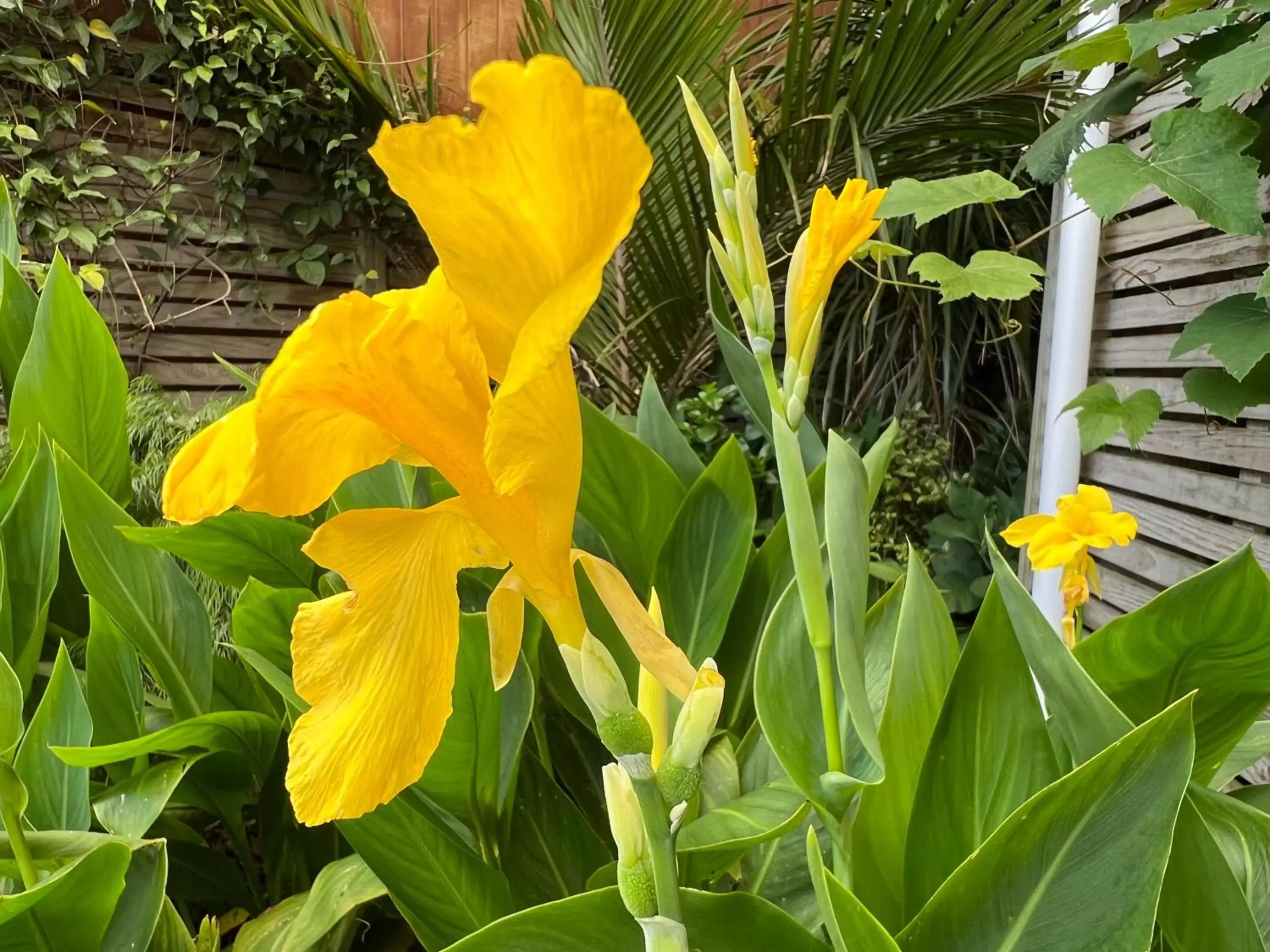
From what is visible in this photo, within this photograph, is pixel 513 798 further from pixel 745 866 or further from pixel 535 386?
pixel 535 386

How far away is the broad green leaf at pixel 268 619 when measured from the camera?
0.47 metres

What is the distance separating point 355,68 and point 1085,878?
7.29 ft

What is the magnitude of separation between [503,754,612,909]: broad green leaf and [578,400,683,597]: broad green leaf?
17 cm

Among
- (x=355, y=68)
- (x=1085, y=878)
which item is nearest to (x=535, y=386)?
(x=1085, y=878)

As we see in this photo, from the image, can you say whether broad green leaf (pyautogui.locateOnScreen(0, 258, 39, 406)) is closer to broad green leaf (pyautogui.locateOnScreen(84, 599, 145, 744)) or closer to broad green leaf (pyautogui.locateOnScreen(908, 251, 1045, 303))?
Answer: broad green leaf (pyautogui.locateOnScreen(84, 599, 145, 744))

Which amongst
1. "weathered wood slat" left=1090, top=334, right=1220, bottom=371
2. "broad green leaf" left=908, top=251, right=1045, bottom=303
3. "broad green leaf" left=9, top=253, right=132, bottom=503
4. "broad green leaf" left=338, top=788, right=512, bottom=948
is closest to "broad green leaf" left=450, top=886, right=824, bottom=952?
"broad green leaf" left=338, top=788, right=512, bottom=948

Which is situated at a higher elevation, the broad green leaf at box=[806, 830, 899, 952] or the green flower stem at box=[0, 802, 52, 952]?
the green flower stem at box=[0, 802, 52, 952]

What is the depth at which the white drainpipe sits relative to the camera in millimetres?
1601

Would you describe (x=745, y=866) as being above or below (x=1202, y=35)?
below

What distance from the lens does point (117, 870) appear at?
368mm

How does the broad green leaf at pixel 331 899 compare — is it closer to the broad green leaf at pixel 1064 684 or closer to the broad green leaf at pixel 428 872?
the broad green leaf at pixel 428 872

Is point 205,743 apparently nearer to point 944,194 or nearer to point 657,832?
point 657,832

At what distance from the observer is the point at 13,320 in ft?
2.46

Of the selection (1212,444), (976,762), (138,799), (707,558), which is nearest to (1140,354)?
(1212,444)
